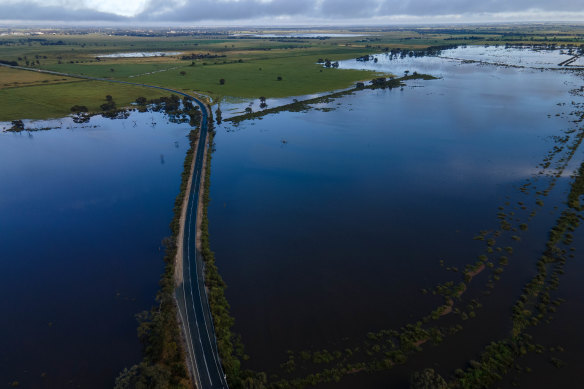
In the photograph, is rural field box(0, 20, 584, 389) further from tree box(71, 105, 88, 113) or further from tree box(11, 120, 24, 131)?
tree box(71, 105, 88, 113)

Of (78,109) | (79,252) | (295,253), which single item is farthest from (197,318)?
(78,109)

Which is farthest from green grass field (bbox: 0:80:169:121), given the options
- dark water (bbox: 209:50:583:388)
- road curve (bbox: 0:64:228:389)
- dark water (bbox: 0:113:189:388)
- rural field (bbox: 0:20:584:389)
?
road curve (bbox: 0:64:228:389)

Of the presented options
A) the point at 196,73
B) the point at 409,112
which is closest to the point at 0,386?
the point at 409,112

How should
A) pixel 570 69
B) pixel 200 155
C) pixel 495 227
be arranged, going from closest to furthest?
pixel 495 227, pixel 200 155, pixel 570 69

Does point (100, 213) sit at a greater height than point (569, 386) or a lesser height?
greater

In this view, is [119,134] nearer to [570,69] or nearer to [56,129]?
[56,129]

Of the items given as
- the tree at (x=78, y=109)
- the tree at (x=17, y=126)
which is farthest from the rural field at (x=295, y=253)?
the tree at (x=78, y=109)
